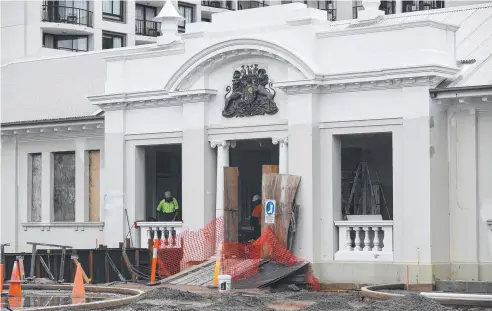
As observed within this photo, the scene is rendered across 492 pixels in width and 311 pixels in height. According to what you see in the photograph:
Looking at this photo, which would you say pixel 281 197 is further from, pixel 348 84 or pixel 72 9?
pixel 72 9

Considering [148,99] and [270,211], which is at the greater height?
[148,99]

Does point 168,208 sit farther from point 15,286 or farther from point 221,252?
point 15,286

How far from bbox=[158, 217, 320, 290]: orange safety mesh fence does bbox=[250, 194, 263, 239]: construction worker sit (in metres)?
1.64

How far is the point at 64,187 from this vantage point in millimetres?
40625

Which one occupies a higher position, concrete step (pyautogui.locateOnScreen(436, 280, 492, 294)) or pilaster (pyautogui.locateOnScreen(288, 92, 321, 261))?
pilaster (pyautogui.locateOnScreen(288, 92, 321, 261))

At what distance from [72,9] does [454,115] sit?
4233cm

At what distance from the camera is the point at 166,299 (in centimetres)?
2828

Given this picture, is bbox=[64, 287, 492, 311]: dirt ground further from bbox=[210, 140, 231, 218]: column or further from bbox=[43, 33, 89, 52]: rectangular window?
bbox=[43, 33, 89, 52]: rectangular window

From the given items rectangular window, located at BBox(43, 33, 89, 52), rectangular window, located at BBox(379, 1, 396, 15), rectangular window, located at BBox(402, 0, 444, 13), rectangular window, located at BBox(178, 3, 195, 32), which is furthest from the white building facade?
rectangular window, located at BBox(402, 0, 444, 13)

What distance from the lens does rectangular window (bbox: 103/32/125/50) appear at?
240ft

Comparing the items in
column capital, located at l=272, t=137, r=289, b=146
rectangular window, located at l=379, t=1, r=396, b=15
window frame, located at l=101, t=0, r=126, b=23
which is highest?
rectangular window, located at l=379, t=1, r=396, b=15

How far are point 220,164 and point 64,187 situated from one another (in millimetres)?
7385

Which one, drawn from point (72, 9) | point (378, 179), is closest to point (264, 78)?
point (378, 179)

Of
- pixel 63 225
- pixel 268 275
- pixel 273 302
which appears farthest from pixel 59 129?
pixel 273 302
